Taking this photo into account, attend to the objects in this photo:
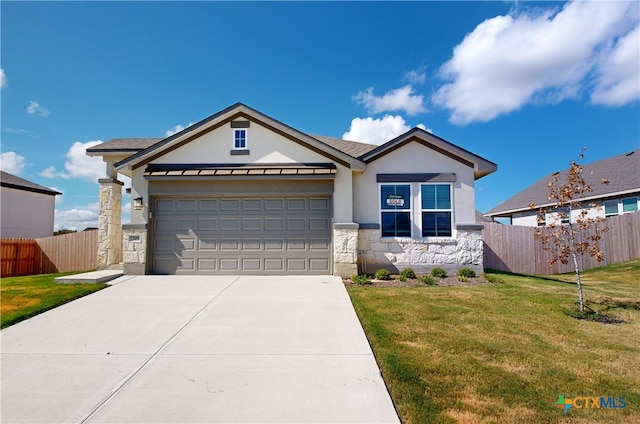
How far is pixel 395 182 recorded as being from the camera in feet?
36.9

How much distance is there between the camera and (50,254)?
547 inches

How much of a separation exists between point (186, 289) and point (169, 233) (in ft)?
9.53

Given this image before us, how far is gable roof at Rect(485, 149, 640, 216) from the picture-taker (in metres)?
17.0

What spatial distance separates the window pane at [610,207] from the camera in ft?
56.5

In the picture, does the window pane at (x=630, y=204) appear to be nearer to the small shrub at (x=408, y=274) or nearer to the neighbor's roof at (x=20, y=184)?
the small shrub at (x=408, y=274)

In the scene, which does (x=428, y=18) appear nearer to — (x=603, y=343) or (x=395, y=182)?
(x=395, y=182)

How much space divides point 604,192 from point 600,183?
1.71 meters

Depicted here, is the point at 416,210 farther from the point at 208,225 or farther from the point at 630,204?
the point at 630,204

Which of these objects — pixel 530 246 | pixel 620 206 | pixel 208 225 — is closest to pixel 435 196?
pixel 530 246

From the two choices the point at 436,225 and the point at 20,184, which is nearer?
the point at 436,225

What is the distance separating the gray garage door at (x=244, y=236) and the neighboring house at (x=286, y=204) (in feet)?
0.10

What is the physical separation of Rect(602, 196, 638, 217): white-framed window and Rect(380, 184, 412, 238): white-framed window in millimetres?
12955

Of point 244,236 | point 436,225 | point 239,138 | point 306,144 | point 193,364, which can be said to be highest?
point 239,138

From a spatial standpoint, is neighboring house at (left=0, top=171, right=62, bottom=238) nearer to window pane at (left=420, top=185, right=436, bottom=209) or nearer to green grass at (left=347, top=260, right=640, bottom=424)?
green grass at (left=347, top=260, right=640, bottom=424)
